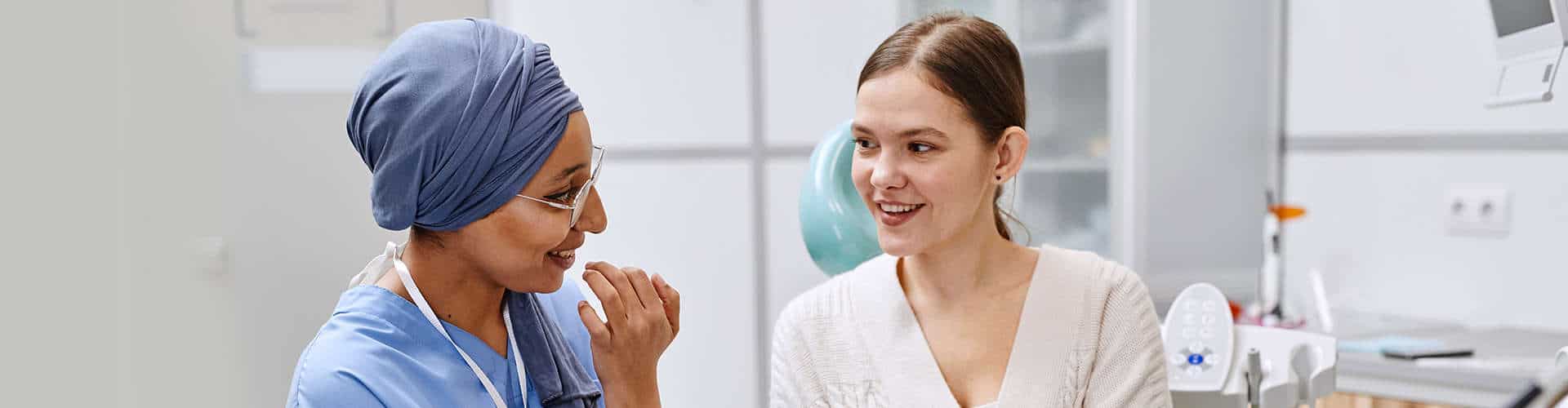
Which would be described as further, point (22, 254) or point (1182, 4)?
point (1182, 4)

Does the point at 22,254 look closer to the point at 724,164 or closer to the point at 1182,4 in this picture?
the point at 724,164

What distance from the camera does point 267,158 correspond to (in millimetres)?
1827

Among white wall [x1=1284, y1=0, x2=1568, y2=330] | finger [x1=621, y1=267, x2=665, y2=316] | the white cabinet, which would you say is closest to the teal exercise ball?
finger [x1=621, y1=267, x2=665, y2=316]

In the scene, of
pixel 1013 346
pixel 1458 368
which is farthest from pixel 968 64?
pixel 1458 368

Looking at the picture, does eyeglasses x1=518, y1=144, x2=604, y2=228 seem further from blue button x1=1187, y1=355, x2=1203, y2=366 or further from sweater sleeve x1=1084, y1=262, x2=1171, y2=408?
blue button x1=1187, y1=355, x2=1203, y2=366

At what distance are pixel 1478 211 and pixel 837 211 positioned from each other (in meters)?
1.81

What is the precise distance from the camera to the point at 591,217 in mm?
1194

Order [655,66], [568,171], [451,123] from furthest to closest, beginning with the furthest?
[655,66] → [568,171] → [451,123]

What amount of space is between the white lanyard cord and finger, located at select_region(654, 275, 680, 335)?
6.1 inches

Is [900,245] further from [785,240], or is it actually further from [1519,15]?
[785,240]

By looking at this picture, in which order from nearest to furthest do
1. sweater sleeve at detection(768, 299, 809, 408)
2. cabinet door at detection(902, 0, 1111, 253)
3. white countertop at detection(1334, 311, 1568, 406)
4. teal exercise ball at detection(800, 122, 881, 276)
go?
sweater sleeve at detection(768, 299, 809, 408), teal exercise ball at detection(800, 122, 881, 276), white countertop at detection(1334, 311, 1568, 406), cabinet door at detection(902, 0, 1111, 253)

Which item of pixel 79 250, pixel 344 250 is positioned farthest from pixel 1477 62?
pixel 79 250

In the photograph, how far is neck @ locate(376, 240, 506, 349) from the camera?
3.89 feet

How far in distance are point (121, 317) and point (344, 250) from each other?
34 cm
